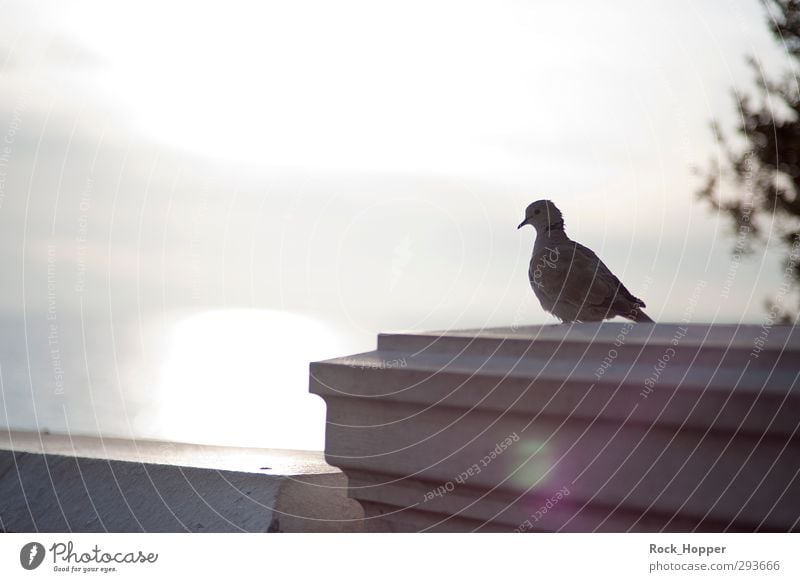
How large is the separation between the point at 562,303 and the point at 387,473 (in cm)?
293

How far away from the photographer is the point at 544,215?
635 cm

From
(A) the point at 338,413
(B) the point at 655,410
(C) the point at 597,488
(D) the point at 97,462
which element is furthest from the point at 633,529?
(D) the point at 97,462

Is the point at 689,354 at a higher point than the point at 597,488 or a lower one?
→ higher

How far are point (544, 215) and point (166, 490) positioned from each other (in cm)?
374

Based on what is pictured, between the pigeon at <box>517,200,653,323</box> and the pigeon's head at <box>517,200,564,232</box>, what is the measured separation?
48 centimetres

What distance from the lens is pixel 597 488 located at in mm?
2527

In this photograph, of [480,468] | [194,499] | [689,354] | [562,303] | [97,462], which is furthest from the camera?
[562,303]

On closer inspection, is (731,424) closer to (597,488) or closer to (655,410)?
(655,410)
